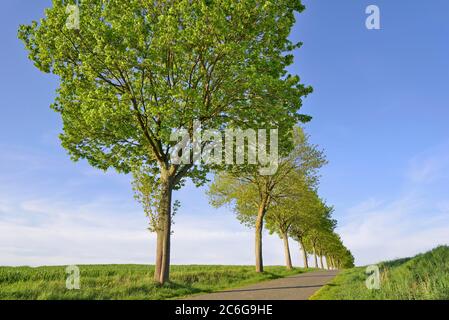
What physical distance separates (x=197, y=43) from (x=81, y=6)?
23.2 ft

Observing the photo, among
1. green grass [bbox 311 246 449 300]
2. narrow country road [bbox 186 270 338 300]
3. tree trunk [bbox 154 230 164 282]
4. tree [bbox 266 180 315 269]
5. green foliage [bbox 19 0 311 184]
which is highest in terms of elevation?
green foliage [bbox 19 0 311 184]

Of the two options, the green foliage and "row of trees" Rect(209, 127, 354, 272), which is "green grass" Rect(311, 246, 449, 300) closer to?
the green foliage

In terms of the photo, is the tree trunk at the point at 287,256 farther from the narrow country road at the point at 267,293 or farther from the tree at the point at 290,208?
the narrow country road at the point at 267,293

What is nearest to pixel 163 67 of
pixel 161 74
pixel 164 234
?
pixel 161 74

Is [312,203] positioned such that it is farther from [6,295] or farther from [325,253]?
[325,253]

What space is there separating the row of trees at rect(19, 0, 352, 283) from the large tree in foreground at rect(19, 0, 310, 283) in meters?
0.06

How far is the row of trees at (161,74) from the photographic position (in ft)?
60.9

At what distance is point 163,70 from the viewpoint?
19.0 m

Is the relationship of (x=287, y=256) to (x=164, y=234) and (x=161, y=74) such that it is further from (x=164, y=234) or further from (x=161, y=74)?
(x=161, y=74)

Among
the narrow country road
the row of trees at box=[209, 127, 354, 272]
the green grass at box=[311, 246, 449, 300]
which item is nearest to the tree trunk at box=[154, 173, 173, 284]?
the narrow country road

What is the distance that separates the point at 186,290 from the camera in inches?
732

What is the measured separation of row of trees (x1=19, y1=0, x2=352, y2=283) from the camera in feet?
60.9

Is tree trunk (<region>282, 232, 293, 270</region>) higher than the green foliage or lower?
lower

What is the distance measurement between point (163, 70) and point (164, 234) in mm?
8844
